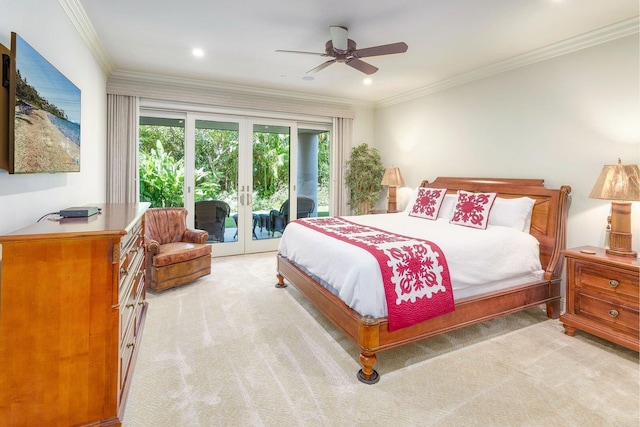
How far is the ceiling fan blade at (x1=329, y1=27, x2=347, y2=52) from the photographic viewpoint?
2971mm

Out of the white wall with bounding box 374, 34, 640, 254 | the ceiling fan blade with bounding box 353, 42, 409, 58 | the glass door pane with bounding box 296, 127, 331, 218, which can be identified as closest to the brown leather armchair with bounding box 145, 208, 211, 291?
the glass door pane with bounding box 296, 127, 331, 218

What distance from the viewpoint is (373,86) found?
507 centimetres

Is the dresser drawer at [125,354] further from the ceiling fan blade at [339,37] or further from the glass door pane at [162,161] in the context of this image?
the glass door pane at [162,161]

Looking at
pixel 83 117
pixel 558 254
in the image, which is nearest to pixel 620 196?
pixel 558 254

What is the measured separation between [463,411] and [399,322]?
59 cm

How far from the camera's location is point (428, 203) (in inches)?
164

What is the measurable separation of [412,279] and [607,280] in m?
1.64

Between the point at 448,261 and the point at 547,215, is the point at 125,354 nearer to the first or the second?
the point at 448,261

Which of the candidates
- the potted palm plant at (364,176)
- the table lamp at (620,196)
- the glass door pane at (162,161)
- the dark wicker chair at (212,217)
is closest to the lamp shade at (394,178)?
the potted palm plant at (364,176)

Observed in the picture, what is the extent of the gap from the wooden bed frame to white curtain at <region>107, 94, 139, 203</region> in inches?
95.3

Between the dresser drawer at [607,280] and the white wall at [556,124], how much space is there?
65 cm

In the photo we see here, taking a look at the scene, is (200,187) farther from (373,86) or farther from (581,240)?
(581,240)

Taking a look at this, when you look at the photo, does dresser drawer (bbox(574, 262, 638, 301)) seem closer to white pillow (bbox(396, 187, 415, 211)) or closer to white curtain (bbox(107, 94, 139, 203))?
white pillow (bbox(396, 187, 415, 211))

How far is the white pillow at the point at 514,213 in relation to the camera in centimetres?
335
